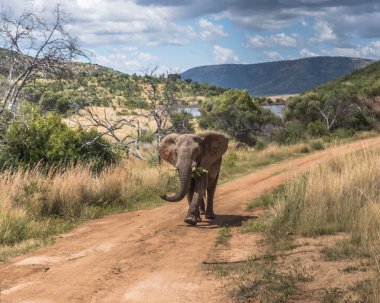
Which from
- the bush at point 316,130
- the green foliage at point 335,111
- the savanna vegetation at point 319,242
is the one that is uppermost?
the green foliage at point 335,111

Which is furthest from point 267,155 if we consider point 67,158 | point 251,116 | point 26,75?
point 26,75

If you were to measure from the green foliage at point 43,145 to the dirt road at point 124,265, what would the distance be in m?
3.12

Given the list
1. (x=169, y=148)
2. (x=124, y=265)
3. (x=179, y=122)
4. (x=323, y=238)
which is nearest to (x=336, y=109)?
(x=179, y=122)

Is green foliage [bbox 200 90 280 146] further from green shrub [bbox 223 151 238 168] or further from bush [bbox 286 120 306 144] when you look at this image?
green shrub [bbox 223 151 238 168]

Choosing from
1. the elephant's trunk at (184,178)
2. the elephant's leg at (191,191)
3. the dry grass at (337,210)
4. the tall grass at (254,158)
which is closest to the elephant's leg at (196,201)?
the elephant's leg at (191,191)

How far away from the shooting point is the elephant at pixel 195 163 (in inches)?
364

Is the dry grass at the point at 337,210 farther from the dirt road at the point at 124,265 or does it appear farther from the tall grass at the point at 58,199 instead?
the tall grass at the point at 58,199

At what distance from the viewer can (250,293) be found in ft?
16.8

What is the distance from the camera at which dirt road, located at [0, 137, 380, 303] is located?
5.42 meters

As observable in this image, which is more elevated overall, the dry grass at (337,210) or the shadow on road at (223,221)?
the dry grass at (337,210)

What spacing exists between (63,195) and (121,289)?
504 cm

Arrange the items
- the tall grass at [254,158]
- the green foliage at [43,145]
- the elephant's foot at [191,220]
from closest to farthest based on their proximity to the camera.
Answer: the elephant's foot at [191,220]
the green foliage at [43,145]
the tall grass at [254,158]

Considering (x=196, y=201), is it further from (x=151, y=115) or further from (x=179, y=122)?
(x=179, y=122)

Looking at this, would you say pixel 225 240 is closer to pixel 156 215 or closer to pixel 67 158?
pixel 156 215
